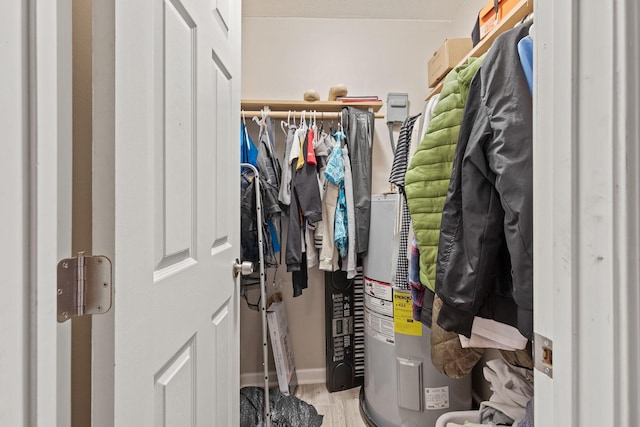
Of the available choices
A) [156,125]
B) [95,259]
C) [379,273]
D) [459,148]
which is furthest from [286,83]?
[95,259]

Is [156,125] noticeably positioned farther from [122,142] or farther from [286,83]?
[286,83]

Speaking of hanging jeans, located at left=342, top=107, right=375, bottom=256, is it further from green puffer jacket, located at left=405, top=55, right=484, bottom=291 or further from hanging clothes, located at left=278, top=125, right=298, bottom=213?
green puffer jacket, located at left=405, top=55, right=484, bottom=291

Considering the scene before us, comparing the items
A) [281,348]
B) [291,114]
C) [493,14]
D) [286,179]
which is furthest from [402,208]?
[281,348]

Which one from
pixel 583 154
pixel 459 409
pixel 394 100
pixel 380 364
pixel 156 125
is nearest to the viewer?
pixel 583 154

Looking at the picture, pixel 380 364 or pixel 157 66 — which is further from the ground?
pixel 157 66

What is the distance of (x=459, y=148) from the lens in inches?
35.2

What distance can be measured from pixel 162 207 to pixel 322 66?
2013mm

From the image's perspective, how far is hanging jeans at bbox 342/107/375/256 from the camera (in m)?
1.96

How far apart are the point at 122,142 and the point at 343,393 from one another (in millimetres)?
2082

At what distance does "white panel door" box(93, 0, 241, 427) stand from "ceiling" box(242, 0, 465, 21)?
1.37 meters

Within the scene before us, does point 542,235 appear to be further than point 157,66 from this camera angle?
No

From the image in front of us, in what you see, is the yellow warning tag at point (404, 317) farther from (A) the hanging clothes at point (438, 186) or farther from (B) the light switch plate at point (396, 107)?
(B) the light switch plate at point (396, 107)

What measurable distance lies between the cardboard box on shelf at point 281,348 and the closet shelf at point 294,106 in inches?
49.9
